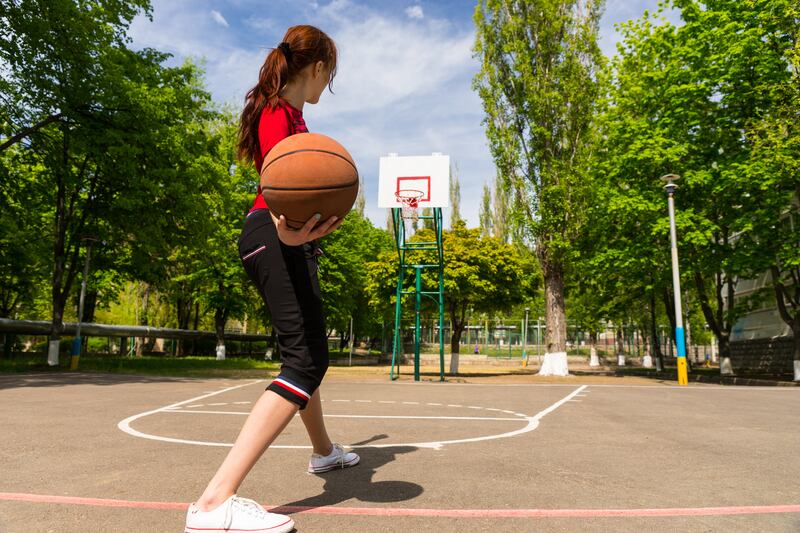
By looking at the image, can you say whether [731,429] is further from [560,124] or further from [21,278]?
[21,278]

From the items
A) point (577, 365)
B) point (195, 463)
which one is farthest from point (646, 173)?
point (577, 365)

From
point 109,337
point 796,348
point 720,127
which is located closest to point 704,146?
point 720,127

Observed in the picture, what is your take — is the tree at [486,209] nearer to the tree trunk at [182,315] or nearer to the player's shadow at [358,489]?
the tree trunk at [182,315]

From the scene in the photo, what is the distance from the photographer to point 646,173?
71.7ft

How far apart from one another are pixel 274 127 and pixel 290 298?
2.94 feet

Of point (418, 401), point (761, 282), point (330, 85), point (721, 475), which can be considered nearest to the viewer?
point (330, 85)

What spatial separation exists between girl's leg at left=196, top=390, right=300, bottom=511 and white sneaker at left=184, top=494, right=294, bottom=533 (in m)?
0.03

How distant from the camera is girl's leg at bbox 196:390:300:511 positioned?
7.98ft

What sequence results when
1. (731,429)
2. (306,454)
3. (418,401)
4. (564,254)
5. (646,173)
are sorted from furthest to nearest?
(564,254)
(646,173)
(418,401)
(731,429)
(306,454)

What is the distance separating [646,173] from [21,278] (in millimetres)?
29759

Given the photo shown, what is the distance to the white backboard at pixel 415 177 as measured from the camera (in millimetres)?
18172

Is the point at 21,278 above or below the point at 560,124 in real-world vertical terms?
below

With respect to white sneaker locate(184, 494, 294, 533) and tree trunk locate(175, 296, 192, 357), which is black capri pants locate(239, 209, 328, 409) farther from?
tree trunk locate(175, 296, 192, 357)

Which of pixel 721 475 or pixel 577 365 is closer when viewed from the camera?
pixel 721 475
